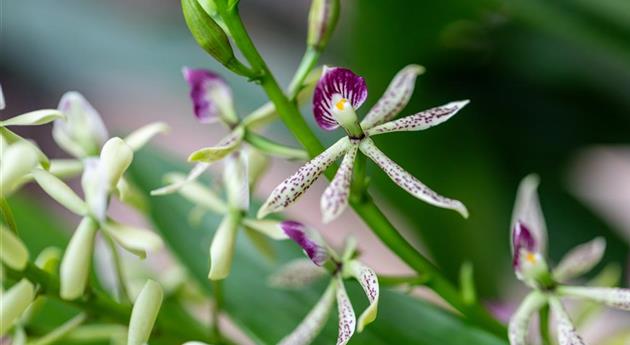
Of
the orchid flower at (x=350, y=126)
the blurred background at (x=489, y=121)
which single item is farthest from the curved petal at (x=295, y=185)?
the blurred background at (x=489, y=121)

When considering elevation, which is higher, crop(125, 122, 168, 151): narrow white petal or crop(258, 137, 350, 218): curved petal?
crop(258, 137, 350, 218): curved petal

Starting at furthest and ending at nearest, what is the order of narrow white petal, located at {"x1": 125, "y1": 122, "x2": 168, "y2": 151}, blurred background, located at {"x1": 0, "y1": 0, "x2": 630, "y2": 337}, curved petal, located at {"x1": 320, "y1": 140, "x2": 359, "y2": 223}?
blurred background, located at {"x1": 0, "y1": 0, "x2": 630, "y2": 337}
narrow white petal, located at {"x1": 125, "y1": 122, "x2": 168, "y2": 151}
curved petal, located at {"x1": 320, "y1": 140, "x2": 359, "y2": 223}

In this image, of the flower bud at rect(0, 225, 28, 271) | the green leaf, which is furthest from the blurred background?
the flower bud at rect(0, 225, 28, 271)

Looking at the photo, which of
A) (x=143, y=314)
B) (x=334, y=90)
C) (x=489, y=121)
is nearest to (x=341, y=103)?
(x=334, y=90)

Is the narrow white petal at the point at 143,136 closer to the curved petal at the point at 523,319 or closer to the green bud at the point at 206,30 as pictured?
the green bud at the point at 206,30

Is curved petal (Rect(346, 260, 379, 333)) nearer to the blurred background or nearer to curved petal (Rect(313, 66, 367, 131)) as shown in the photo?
curved petal (Rect(313, 66, 367, 131))

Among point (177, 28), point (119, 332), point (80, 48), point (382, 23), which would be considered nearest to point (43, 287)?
point (119, 332)

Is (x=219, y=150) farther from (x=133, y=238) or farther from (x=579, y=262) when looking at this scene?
(x=579, y=262)
